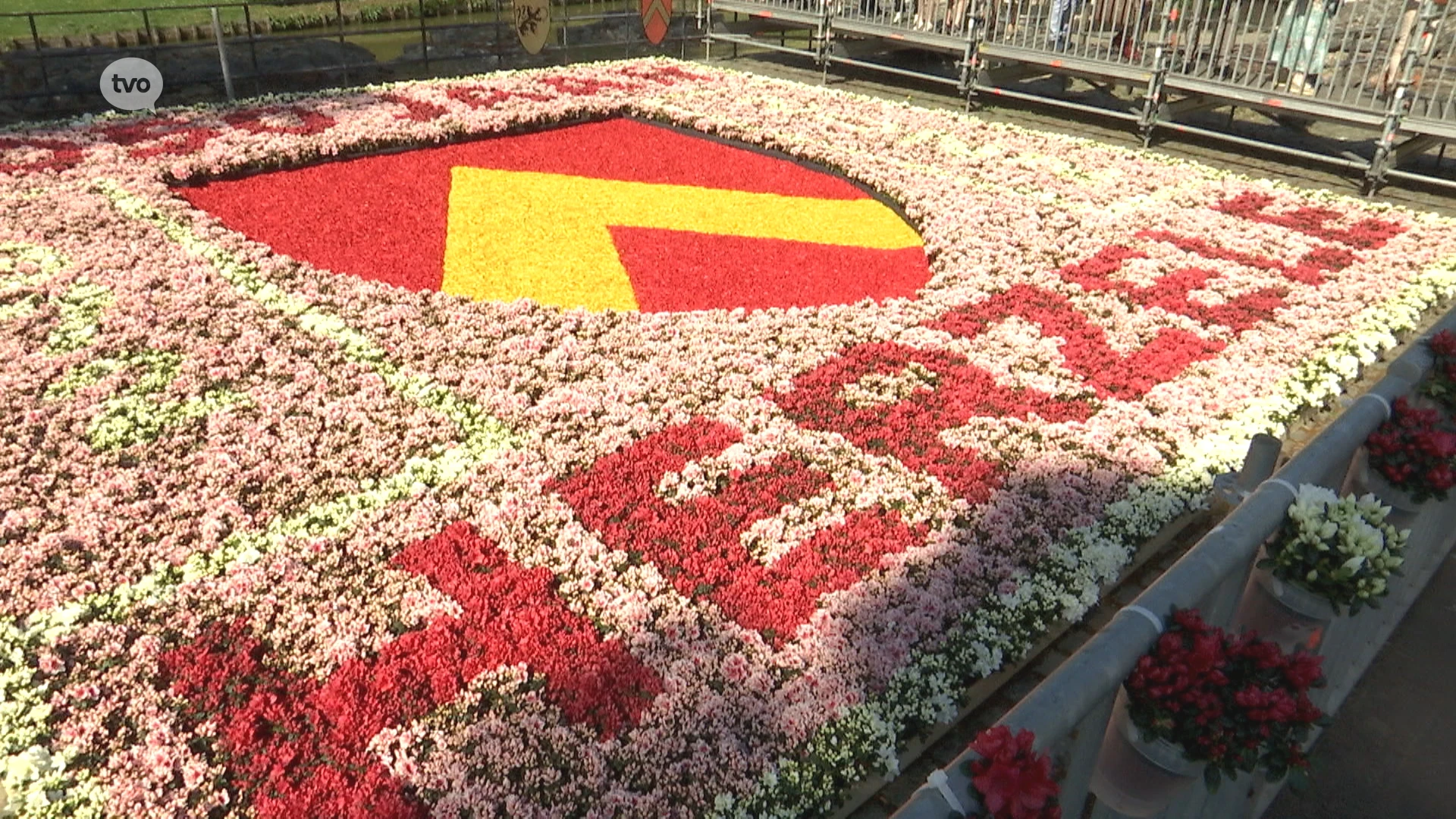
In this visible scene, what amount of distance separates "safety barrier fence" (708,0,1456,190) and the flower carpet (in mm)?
1427

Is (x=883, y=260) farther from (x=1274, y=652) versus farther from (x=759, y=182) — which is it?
(x=1274, y=652)

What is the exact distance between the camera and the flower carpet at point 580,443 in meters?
4.27

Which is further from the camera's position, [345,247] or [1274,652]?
[345,247]

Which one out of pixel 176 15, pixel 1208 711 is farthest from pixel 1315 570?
pixel 176 15

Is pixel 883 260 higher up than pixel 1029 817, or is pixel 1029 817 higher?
pixel 1029 817

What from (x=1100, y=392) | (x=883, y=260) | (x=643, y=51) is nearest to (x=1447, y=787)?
(x=1100, y=392)

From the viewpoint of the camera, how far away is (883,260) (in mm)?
10641

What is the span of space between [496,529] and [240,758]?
1.85 meters

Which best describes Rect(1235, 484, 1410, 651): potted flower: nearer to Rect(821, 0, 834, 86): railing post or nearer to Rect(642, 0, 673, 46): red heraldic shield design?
Rect(821, 0, 834, 86): railing post

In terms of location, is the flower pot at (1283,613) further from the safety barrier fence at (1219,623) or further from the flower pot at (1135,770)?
the flower pot at (1135,770)

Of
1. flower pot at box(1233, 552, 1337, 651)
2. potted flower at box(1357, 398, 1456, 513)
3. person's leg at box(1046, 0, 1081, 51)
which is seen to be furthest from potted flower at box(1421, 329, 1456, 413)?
person's leg at box(1046, 0, 1081, 51)

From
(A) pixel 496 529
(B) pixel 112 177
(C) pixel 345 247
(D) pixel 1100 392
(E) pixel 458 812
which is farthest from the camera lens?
(B) pixel 112 177

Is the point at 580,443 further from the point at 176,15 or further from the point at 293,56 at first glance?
the point at 176,15

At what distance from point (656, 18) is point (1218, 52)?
10624 millimetres
